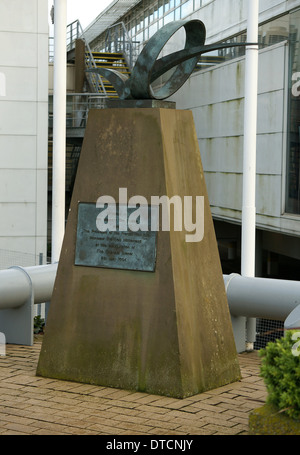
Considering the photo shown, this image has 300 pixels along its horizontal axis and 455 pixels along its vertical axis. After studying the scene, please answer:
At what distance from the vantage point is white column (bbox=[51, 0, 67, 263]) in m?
12.4

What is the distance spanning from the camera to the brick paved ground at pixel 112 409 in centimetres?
654

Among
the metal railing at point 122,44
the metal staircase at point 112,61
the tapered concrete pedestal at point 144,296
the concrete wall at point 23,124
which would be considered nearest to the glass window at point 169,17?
the metal railing at point 122,44

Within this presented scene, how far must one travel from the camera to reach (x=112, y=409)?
708 cm

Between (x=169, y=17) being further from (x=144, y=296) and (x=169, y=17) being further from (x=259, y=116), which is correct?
(x=144, y=296)

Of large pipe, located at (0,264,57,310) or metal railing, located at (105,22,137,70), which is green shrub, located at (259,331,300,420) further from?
metal railing, located at (105,22,137,70)

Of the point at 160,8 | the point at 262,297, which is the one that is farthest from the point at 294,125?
the point at 160,8

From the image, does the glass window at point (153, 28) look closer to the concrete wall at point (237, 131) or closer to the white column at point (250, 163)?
the concrete wall at point (237, 131)

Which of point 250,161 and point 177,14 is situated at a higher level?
point 177,14

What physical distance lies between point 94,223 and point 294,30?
12472 mm

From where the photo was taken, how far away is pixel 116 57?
2756cm

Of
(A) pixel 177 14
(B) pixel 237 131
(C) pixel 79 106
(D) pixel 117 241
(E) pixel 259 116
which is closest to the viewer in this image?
(D) pixel 117 241

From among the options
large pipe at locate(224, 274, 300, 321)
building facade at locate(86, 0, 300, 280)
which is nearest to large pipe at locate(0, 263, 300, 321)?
large pipe at locate(224, 274, 300, 321)
